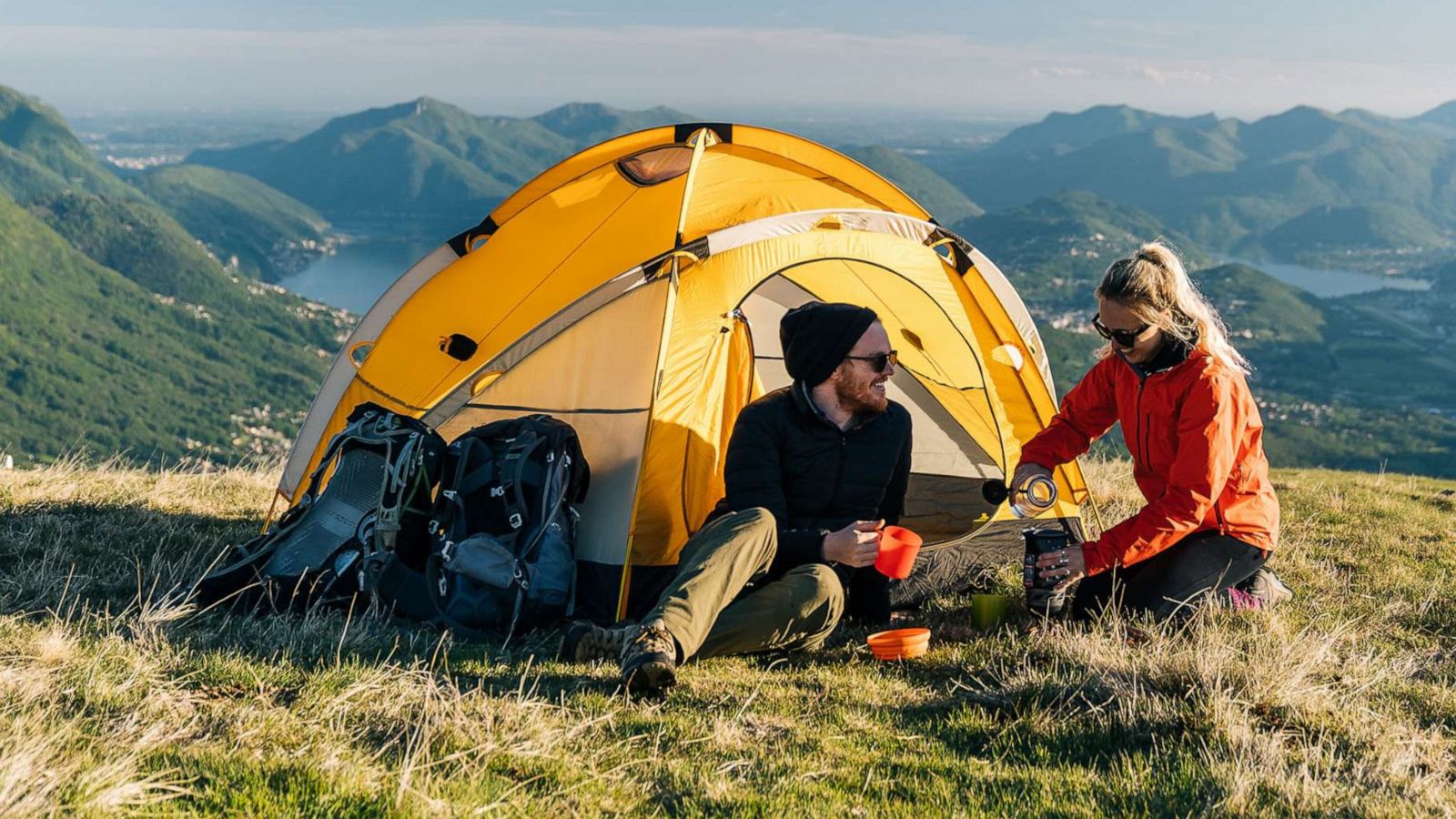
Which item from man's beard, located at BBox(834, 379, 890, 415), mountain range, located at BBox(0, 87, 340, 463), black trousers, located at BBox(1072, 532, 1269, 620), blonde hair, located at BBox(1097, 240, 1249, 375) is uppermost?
blonde hair, located at BBox(1097, 240, 1249, 375)

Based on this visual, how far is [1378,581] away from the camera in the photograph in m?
7.06

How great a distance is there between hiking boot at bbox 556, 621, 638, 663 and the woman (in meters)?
2.19

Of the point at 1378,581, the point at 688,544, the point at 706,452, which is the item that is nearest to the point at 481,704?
the point at 688,544

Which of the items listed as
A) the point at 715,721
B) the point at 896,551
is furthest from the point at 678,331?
the point at 715,721

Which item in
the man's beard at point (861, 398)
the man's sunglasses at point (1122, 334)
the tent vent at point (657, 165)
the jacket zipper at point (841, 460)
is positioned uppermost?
the tent vent at point (657, 165)

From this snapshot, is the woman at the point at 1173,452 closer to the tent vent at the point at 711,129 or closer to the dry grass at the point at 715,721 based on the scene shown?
the dry grass at the point at 715,721

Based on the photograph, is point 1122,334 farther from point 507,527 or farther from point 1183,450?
point 507,527

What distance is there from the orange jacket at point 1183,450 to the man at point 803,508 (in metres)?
1.14

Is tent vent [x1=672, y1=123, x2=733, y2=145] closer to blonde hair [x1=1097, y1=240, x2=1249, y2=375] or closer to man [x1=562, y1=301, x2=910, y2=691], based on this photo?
man [x1=562, y1=301, x2=910, y2=691]

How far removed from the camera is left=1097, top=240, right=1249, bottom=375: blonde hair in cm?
539

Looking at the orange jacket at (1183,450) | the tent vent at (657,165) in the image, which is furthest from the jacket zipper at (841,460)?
the tent vent at (657,165)

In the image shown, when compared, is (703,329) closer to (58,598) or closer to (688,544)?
(688,544)

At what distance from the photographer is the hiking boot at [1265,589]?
6.06 m

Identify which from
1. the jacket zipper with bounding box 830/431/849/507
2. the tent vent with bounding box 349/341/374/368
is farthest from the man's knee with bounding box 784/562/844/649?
the tent vent with bounding box 349/341/374/368
